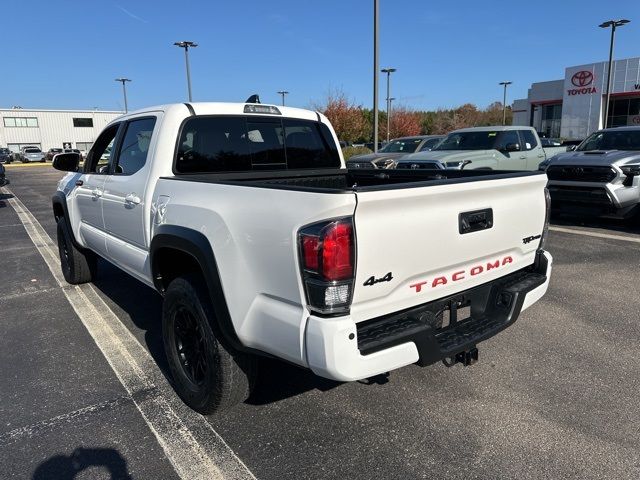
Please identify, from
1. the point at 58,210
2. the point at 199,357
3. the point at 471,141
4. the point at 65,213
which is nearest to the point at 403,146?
the point at 471,141

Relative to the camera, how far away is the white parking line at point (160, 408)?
8.45 feet

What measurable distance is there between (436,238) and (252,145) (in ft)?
6.72

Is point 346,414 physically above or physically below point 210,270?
below

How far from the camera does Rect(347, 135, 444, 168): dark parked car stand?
46.6 ft

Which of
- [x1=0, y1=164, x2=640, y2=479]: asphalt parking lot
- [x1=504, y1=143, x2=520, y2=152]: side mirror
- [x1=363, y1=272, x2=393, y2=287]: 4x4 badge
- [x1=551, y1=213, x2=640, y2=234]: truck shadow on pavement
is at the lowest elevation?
[x1=551, y1=213, x2=640, y2=234]: truck shadow on pavement

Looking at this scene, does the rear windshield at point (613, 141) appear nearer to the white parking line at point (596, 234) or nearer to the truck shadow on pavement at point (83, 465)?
the white parking line at point (596, 234)

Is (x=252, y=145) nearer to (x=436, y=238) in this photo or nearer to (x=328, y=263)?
(x=436, y=238)

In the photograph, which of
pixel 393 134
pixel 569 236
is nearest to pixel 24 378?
pixel 569 236

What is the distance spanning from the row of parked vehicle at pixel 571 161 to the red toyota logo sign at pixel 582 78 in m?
32.7

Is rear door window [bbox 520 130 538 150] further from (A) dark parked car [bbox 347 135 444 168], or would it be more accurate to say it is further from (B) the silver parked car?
(A) dark parked car [bbox 347 135 444 168]

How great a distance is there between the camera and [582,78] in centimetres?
3906

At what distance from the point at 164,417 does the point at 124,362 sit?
3.19ft

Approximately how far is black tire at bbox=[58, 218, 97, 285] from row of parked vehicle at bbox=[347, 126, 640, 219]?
4.49m

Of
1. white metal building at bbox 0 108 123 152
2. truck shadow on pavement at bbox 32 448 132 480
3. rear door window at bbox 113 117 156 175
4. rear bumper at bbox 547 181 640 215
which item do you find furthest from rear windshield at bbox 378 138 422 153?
white metal building at bbox 0 108 123 152
